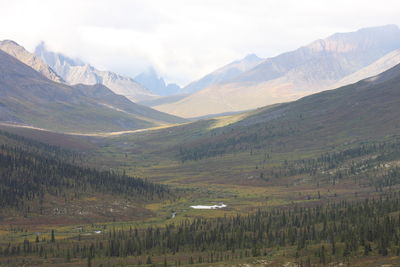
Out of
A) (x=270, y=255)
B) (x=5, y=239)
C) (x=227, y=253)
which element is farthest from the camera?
(x=5, y=239)

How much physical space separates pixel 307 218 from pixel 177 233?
1556 inches

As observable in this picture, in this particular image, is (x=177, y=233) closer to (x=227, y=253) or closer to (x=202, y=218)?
(x=227, y=253)

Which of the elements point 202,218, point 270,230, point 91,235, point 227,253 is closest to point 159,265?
point 227,253

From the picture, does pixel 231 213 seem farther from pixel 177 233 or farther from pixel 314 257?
pixel 314 257

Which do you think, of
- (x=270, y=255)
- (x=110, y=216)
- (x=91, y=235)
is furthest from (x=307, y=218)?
(x=110, y=216)

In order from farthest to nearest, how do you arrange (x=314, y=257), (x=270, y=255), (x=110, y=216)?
(x=110, y=216) → (x=270, y=255) → (x=314, y=257)

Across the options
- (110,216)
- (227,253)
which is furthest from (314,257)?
(110,216)

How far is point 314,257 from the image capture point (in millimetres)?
99562

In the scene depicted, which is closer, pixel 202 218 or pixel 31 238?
pixel 31 238

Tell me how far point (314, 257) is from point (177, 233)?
47988 millimetres

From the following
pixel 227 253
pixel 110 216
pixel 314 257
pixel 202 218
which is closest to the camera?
pixel 314 257

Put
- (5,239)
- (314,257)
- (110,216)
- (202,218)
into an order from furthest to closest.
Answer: (110,216) < (202,218) < (5,239) < (314,257)

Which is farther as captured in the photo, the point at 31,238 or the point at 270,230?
the point at 31,238

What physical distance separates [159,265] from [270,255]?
22.5 m
